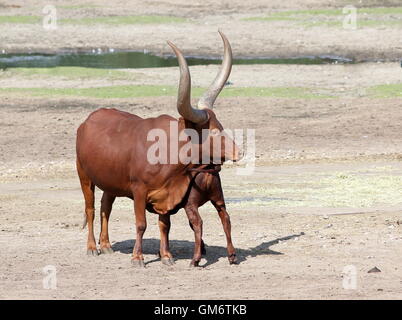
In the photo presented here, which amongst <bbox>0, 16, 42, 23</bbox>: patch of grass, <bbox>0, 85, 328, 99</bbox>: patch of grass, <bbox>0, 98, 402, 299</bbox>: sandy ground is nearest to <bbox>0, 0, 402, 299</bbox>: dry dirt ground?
<bbox>0, 98, 402, 299</bbox>: sandy ground

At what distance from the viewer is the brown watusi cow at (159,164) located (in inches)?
453

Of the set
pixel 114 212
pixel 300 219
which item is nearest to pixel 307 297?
pixel 300 219

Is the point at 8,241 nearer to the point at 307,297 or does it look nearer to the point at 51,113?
the point at 307,297

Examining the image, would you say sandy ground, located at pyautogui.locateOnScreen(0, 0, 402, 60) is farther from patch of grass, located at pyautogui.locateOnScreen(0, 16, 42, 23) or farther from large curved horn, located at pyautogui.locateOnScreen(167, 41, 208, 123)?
large curved horn, located at pyautogui.locateOnScreen(167, 41, 208, 123)

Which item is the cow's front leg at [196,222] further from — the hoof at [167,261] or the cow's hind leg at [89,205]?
the cow's hind leg at [89,205]

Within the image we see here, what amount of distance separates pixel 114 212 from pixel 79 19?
2452cm

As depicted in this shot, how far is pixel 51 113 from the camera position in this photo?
77.0 feet

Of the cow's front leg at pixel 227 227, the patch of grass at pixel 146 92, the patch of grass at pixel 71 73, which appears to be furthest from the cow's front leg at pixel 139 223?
the patch of grass at pixel 71 73

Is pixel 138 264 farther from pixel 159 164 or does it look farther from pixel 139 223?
pixel 159 164

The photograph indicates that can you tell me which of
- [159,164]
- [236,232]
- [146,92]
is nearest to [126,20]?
[146,92]

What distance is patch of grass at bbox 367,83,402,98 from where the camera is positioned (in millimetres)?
24984

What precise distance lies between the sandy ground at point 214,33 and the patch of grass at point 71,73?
513cm

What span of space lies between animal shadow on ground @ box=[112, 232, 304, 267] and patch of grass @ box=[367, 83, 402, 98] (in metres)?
12.0

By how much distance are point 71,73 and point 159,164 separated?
17.3 metres
